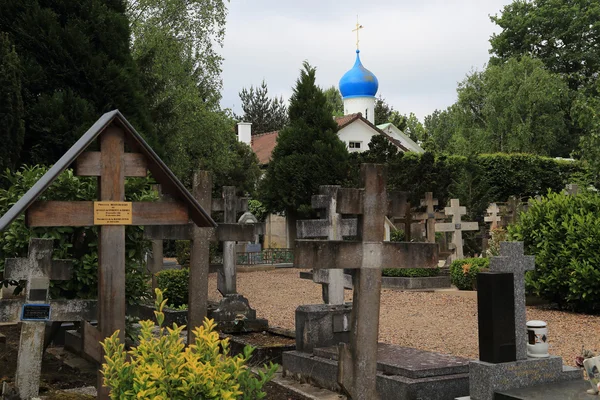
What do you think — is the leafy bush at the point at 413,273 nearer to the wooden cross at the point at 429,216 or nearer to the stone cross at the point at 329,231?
the wooden cross at the point at 429,216

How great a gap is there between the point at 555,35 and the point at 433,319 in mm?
37499

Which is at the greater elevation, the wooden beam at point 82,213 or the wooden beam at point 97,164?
the wooden beam at point 97,164

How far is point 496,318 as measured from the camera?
6.08 meters

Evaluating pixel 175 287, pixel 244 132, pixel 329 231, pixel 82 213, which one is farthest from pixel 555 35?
pixel 82 213

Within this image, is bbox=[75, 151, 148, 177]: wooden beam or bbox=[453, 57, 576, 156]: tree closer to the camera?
bbox=[75, 151, 148, 177]: wooden beam

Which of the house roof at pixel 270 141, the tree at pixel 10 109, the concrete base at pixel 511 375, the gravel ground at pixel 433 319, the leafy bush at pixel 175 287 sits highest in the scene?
the house roof at pixel 270 141

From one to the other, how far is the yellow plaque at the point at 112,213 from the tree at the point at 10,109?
9173 millimetres

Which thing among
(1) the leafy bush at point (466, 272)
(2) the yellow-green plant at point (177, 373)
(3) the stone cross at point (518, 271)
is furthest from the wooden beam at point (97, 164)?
(1) the leafy bush at point (466, 272)

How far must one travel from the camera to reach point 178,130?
25391 millimetres

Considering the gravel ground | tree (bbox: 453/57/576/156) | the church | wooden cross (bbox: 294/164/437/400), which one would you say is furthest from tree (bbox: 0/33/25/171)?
tree (bbox: 453/57/576/156)

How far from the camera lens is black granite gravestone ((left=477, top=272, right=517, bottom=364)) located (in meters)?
6.05

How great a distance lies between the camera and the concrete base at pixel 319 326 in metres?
7.91

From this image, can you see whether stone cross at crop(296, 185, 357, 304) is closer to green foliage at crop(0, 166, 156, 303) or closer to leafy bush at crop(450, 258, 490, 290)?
green foliage at crop(0, 166, 156, 303)

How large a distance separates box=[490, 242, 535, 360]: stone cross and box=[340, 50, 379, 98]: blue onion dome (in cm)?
3978
